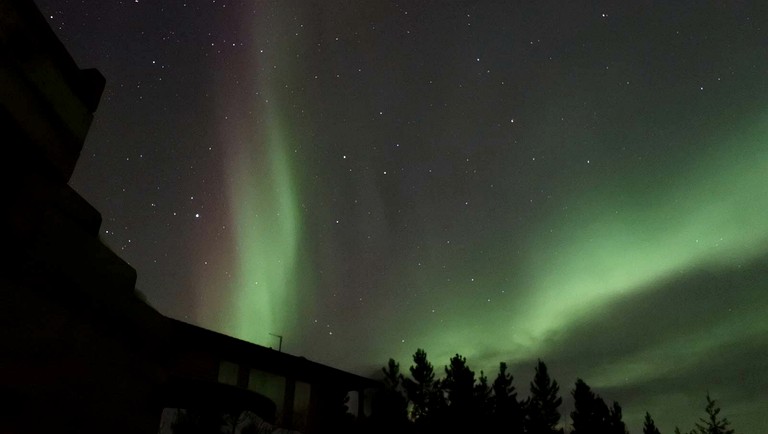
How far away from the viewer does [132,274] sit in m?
6.54

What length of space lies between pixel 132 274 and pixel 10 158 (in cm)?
211

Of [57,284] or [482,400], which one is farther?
[482,400]

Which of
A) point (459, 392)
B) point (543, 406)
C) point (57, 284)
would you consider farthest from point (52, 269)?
point (543, 406)

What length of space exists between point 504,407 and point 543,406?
9164mm

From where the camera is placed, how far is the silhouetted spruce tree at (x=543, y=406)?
168 ft

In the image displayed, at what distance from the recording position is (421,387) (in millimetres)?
50375

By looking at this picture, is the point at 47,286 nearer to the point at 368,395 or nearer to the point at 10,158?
the point at 10,158

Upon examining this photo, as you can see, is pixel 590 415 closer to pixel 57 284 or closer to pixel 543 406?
pixel 543 406

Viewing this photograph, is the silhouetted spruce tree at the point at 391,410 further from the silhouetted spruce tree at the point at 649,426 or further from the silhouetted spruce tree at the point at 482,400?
the silhouetted spruce tree at the point at 649,426

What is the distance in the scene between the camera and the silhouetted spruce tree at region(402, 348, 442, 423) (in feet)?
160

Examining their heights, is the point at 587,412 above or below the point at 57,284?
above

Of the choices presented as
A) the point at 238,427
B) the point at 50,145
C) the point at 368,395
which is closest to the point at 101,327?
the point at 50,145

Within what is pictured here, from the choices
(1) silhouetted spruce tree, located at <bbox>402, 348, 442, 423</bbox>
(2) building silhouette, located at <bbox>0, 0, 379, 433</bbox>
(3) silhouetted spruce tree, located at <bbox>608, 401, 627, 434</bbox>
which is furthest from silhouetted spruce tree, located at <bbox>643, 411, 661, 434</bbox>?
(2) building silhouette, located at <bbox>0, 0, 379, 433</bbox>

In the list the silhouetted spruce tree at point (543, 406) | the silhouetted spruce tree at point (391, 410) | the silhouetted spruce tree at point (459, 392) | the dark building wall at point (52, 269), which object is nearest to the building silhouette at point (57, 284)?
the dark building wall at point (52, 269)
